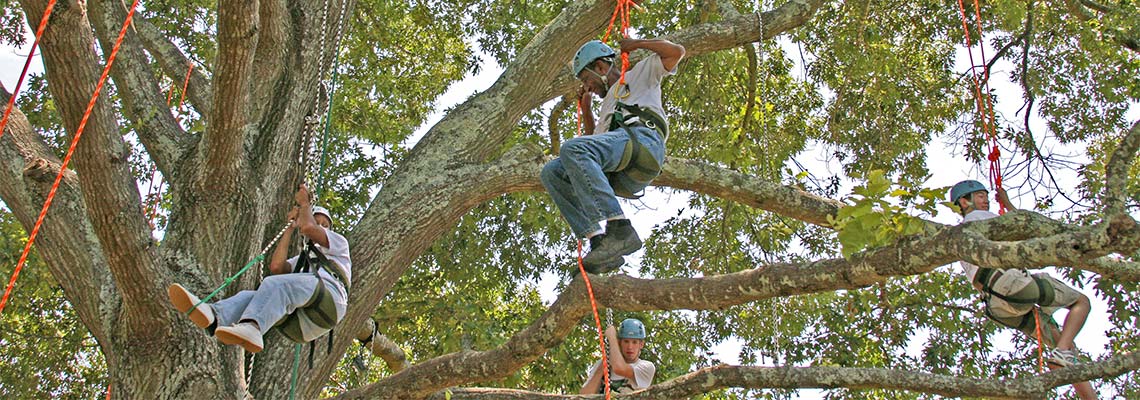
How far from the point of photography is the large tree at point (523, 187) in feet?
13.8

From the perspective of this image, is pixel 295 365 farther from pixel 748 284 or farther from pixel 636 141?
pixel 748 284

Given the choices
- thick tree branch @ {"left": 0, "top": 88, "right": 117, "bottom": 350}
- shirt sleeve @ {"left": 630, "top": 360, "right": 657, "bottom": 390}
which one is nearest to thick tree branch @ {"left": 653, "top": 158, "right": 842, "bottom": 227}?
shirt sleeve @ {"left": 630, "top": 360, "right": 657, "bottom": 390}

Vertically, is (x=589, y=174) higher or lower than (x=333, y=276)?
higher

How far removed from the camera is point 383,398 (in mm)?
4809

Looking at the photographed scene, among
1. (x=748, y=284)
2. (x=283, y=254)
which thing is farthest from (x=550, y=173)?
(x=283, y=254)

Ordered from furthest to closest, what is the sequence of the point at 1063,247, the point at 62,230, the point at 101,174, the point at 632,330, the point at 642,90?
1. the point at 632,330
2. the point at 642,90
3. the point at 62,230
4. the point at 101,174
5. the point at 1063,247

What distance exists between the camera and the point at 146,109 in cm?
505

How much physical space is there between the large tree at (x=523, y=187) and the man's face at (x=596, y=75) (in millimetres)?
514

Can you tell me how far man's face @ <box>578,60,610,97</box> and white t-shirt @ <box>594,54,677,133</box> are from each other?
3.7 inches

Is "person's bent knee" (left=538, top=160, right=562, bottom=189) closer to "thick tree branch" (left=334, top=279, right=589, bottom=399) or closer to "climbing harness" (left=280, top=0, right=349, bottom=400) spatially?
"thick tree branch" (left=334, top=279, right=589, bottom=399)

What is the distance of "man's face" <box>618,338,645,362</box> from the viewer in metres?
6.57

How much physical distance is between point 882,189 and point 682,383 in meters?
1.38

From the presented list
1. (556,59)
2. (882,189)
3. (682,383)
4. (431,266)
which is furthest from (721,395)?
(882,189)

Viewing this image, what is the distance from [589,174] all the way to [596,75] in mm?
734
